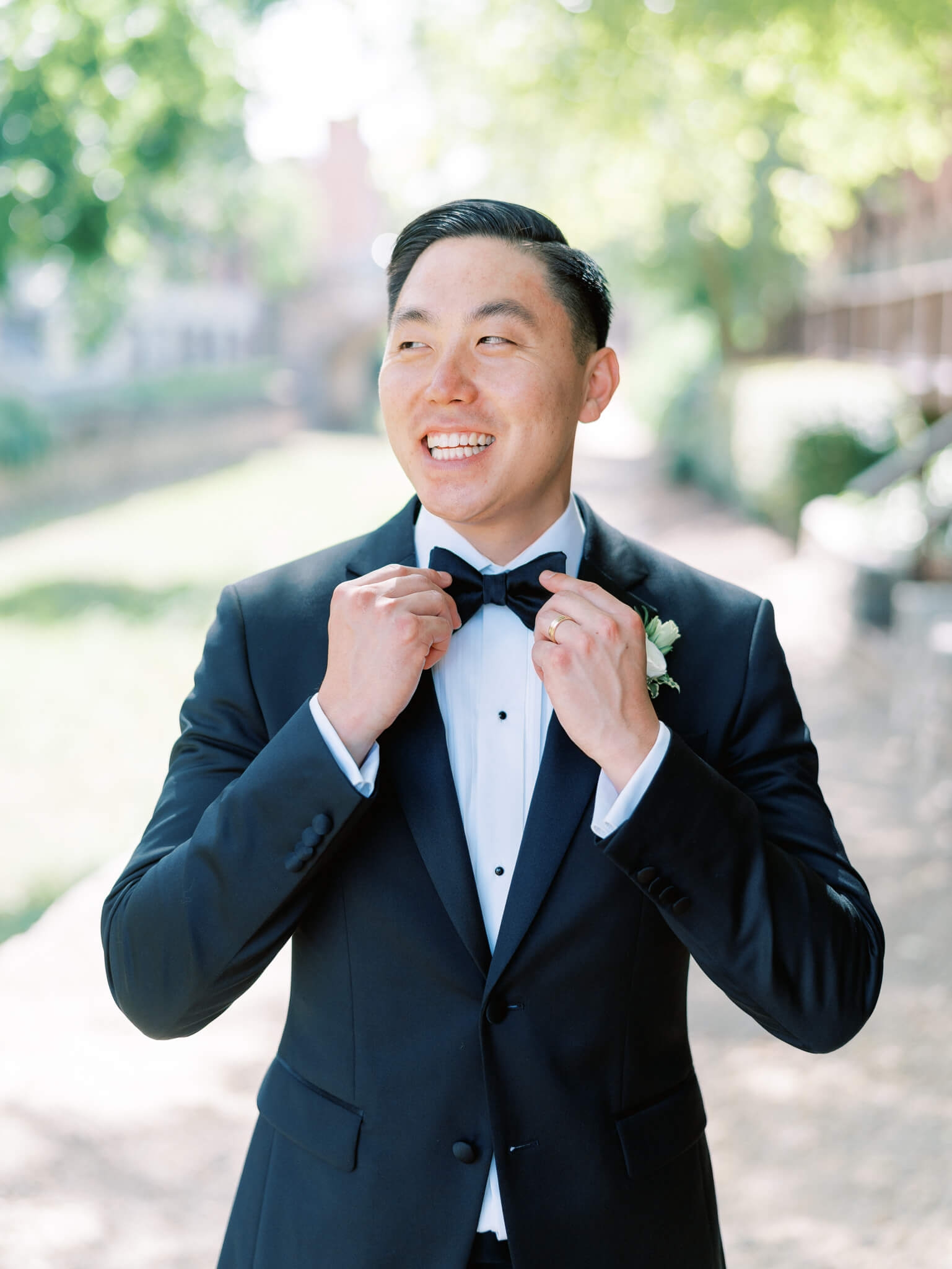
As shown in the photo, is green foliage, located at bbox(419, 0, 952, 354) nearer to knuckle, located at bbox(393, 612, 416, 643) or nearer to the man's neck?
the man's neck

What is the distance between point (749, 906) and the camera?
174 cm

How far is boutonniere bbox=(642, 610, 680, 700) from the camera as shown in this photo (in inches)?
72.0

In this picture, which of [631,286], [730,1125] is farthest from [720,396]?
[730,1125]

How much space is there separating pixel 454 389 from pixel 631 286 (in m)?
26.6

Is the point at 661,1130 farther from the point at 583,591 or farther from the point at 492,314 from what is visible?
the point at 492,314

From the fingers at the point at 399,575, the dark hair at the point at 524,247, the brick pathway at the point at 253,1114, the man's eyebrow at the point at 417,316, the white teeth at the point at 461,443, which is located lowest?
the brick pathway at the point at 253,1114

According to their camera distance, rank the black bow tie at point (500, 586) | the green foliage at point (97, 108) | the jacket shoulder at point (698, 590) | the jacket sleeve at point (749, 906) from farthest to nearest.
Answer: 1. the green foliage at point (97, 108)
2. the jacket shoulder at point (698, 590)
3. the black bow tie at point (500, 586)
4. the jacket sleeve at point (749, 906)

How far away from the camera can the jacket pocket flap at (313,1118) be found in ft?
6.00

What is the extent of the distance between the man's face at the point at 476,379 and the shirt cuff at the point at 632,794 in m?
0.45

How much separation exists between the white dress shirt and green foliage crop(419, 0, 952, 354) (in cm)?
852

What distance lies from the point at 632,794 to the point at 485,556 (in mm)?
536

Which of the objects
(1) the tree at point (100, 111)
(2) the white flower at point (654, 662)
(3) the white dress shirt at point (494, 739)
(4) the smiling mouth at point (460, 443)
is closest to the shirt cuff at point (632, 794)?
(3) the white dress shirt at point (494, 739)

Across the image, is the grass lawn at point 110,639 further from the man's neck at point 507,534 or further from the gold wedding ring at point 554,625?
the gold wedding ring at point 554,625

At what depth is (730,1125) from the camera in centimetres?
443
